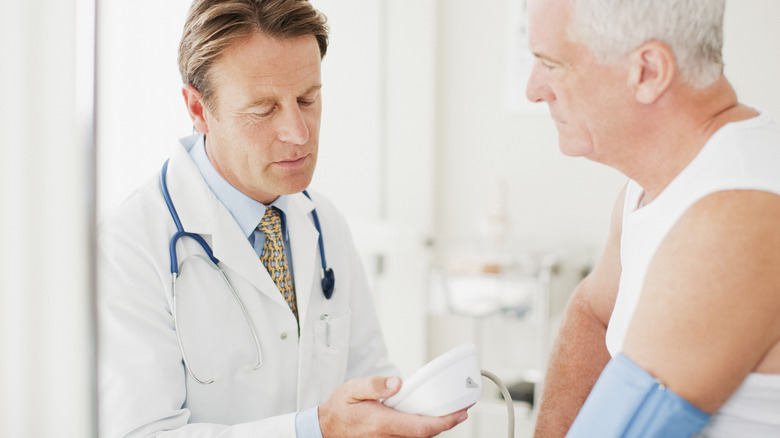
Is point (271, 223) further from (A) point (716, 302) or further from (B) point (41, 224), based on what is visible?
(A) point (716, 302)

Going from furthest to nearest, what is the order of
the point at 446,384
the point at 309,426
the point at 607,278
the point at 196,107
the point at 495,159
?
the point at 495,159, the point at 196,107, the point at 607,278, the point at 309,426, the point at 446,384

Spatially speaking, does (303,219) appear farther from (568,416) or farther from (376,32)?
(376,32)

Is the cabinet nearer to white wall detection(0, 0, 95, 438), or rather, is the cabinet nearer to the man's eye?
the man's eye

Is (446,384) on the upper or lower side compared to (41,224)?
lower

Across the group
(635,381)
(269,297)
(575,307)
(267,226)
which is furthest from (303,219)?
(635,381)

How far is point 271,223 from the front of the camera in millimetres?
1432

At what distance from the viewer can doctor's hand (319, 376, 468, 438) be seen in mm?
1039

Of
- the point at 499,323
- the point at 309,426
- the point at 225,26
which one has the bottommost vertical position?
the point at 499,323

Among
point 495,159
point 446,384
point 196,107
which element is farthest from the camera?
point 495,159

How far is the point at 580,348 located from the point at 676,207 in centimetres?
46

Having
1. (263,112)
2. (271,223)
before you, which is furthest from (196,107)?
(271,223)

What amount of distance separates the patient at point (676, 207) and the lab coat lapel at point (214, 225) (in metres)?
0.61

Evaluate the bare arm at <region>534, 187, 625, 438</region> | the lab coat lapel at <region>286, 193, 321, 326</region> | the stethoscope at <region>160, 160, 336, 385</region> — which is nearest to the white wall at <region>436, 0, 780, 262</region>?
the lab coat lapel at <region>286, 193, 321, 326</region>

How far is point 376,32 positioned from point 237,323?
7.16 feet
